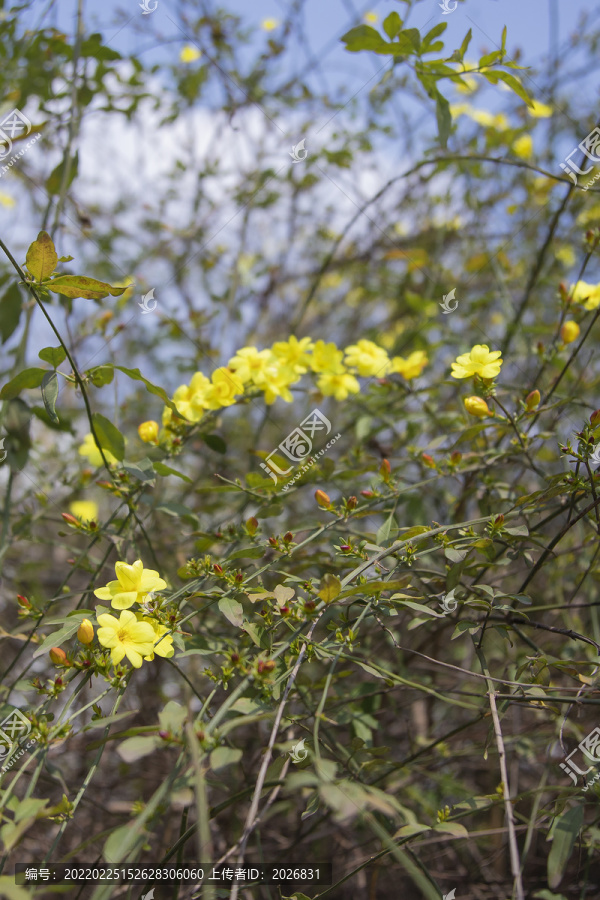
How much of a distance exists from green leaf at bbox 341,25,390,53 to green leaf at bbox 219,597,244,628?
145 cm

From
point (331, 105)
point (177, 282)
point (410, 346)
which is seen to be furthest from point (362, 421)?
point (331, 105)

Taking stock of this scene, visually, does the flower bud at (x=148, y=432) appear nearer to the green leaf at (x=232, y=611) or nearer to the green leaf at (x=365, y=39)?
the green leaf at (x=232, y=611)

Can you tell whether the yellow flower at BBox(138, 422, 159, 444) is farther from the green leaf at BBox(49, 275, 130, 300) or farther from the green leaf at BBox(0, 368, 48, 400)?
the green leaf at BBox(49, 275, 130, 300)

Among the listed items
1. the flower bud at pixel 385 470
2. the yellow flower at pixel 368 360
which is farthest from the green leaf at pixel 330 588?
the yellow flower at pixel 368 360

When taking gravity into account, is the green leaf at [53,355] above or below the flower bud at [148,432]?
above

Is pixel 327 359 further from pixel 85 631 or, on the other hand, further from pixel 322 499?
pixel 85 631

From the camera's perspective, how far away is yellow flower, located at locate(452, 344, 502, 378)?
138 cm

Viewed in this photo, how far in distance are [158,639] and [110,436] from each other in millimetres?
506

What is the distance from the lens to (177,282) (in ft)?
11.3

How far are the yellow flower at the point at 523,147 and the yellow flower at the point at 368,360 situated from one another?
1809 millimetres

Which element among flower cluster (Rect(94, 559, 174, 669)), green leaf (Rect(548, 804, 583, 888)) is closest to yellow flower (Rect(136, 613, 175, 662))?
flower cluster (Rect(94, 559, 174, 669))

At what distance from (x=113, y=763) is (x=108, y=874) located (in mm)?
2020

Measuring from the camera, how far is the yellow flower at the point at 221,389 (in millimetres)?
1608

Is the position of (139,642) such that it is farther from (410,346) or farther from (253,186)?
(253,186)
